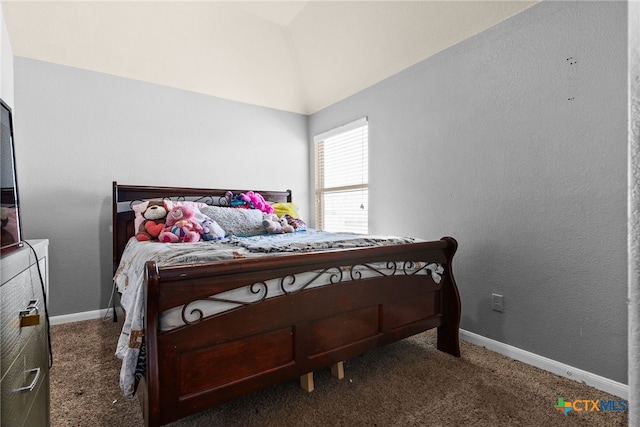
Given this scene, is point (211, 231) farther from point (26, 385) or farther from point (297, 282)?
point (26, 385)

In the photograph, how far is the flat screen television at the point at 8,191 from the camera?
1.03 m

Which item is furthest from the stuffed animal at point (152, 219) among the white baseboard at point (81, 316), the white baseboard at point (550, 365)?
the white baseboard at point (550, 365)

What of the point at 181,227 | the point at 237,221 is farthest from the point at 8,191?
the point at 237,221

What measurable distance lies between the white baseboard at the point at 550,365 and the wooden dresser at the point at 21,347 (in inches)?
93.3

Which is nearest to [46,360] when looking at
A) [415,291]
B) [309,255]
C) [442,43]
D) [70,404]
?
[70,404]

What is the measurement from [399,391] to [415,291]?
0.53m

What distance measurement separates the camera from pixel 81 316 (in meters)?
2.74

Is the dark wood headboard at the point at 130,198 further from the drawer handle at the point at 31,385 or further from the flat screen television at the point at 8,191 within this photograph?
the drawer handle at the point at 31,385

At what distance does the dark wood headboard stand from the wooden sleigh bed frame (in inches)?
72.7

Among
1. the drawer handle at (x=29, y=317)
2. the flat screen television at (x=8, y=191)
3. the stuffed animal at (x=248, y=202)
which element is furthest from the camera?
the stuffed animal at (x=248, y=202)

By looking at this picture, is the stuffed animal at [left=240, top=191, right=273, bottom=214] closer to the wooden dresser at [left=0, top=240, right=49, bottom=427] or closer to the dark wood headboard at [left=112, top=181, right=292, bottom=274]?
the dark wood headboard at [left=112, top=181, right=292, bottom=274]

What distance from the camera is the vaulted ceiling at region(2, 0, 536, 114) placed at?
239 cm

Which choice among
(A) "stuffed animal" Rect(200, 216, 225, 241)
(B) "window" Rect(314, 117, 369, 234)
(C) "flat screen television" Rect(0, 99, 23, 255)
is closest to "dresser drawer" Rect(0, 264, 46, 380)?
(C) "flat screen television" Rect(0, 99, 23, 255)

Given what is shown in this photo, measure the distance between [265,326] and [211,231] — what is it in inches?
51.3
